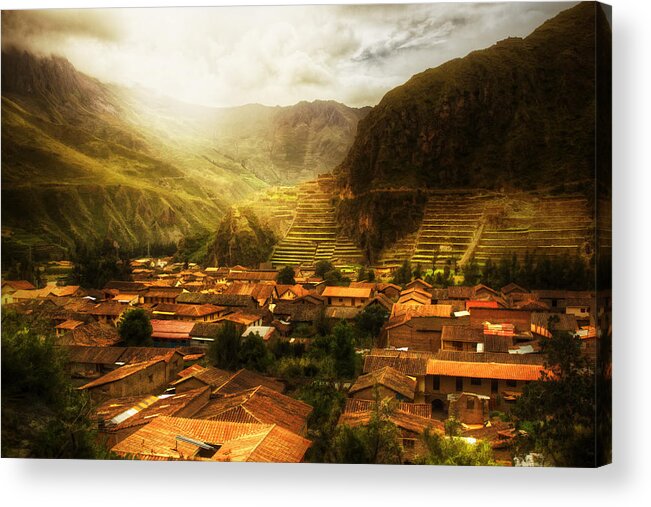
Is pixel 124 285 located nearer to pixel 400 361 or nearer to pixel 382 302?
pixel 382 302

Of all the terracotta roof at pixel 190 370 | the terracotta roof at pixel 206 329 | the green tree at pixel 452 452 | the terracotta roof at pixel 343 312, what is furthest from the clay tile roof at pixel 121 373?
the green tree at pixel 452 452

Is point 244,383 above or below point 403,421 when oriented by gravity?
above

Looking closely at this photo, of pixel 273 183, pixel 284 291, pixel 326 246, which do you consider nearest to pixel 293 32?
pixel 273 183

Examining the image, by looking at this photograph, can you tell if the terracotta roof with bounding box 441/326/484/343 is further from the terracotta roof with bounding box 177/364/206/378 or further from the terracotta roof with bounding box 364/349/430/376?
the terracotta roof with bounding box 177/364/206/378

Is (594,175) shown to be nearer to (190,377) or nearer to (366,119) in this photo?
(366,119)

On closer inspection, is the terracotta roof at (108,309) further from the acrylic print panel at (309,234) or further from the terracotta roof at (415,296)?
the terracotta roof at (415,296)

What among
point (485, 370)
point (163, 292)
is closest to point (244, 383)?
point (163, 292)

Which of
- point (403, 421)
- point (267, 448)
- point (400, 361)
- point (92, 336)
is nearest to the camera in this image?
point (267, 448)
